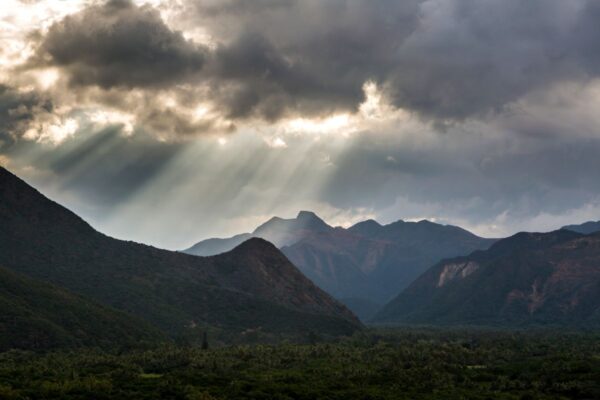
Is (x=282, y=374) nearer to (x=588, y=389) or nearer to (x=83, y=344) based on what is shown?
(x=588, y=389)

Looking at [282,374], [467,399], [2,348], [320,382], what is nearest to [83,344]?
[2,348]

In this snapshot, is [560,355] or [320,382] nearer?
[320,382]

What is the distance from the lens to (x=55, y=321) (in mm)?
171750

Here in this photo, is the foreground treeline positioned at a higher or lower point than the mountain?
lower

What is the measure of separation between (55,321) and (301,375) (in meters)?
87.8

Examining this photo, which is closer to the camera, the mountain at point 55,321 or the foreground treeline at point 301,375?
the foreground treeline at point 301,375

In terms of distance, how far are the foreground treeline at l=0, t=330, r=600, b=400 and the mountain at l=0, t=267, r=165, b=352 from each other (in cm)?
1424

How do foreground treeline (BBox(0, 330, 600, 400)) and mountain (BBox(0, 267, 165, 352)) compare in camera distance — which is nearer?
foreground treeline (BBox(0, 330, 600, 400))

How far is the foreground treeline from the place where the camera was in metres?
98.8

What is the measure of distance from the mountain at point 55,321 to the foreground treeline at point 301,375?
14243 mm

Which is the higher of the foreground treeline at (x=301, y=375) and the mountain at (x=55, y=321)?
the mountain at (x=55, y=321)

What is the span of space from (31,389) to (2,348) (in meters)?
61.0

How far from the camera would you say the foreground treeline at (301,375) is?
98812mm

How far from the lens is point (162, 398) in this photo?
9538cm
